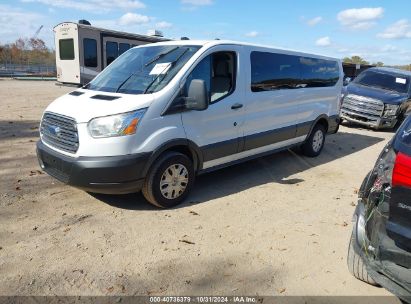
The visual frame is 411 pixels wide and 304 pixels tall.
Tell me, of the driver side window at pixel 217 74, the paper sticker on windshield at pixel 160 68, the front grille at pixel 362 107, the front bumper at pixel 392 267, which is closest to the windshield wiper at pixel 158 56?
the paper sticker on windshield at pixel 160 68

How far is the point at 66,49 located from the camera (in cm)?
1716

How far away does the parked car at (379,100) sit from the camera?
11.1 meters

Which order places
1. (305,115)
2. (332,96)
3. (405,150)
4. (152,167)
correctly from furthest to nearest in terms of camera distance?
(332,96)
(305,115)
(152,167)
(405,150)

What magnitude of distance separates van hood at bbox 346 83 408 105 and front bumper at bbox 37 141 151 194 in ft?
30.2

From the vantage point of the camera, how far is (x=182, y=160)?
472 cm

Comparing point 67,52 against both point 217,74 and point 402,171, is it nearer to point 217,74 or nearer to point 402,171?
point 217,74

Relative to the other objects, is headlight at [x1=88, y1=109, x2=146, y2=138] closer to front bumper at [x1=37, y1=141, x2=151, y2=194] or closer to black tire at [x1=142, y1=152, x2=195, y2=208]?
front bumper at [x1=37, y1=141, x2=151, y2=194]

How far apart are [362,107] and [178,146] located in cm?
850

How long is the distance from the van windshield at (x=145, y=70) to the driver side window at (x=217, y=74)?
8.3 inches

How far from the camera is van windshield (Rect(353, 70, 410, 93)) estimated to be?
472 inches

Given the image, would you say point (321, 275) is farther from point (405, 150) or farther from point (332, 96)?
point (332, 96)

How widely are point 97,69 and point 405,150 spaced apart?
1666 centimetres

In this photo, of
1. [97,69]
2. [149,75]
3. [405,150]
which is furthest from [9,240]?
[97,69]

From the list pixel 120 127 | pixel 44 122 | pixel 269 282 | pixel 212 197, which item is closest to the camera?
pixel 269 282
